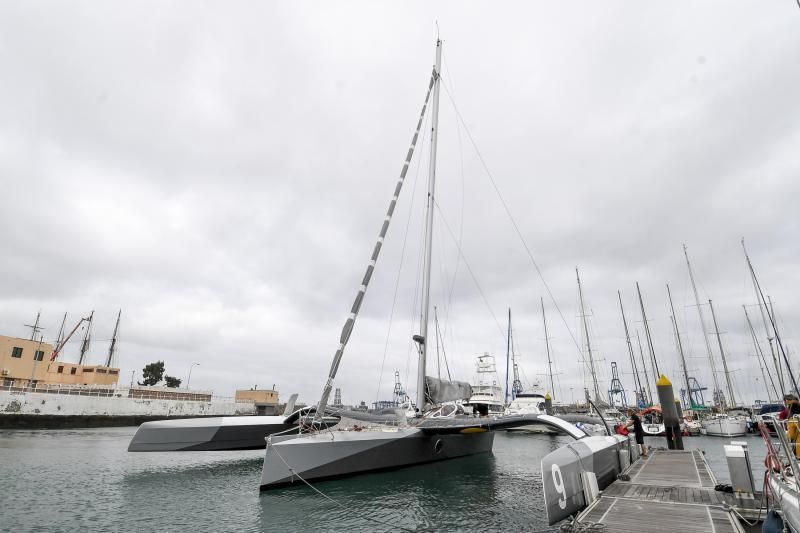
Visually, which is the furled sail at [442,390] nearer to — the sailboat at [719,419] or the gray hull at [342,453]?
the gray hull at [342,453]

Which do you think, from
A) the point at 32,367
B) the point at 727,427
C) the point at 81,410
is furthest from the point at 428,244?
the point at 32,367

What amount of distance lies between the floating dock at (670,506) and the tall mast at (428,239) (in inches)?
271

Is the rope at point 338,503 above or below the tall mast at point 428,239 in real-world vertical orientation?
below

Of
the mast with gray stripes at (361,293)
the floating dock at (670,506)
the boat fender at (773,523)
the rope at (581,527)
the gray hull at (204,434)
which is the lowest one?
the floating dock at (670,506)

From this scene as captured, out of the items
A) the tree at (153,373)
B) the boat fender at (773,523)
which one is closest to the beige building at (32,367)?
the tree at (153,373)

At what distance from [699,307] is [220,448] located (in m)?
41.4

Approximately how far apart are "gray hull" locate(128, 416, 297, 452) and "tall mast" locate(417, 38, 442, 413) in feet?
17.9

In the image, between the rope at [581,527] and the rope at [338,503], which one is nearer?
the rope at [581,527]

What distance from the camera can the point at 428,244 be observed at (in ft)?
54.1

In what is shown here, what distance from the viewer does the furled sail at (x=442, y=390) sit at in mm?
15320

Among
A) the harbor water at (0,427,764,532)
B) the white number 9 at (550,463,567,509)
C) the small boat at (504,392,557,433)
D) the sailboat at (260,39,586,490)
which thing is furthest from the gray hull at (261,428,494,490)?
the small boat at (504,392,557,433)

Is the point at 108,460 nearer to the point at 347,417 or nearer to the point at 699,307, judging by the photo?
the point at 347,417

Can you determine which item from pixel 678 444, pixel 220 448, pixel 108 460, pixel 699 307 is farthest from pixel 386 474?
pixel 699 307

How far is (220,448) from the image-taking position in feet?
47.1
